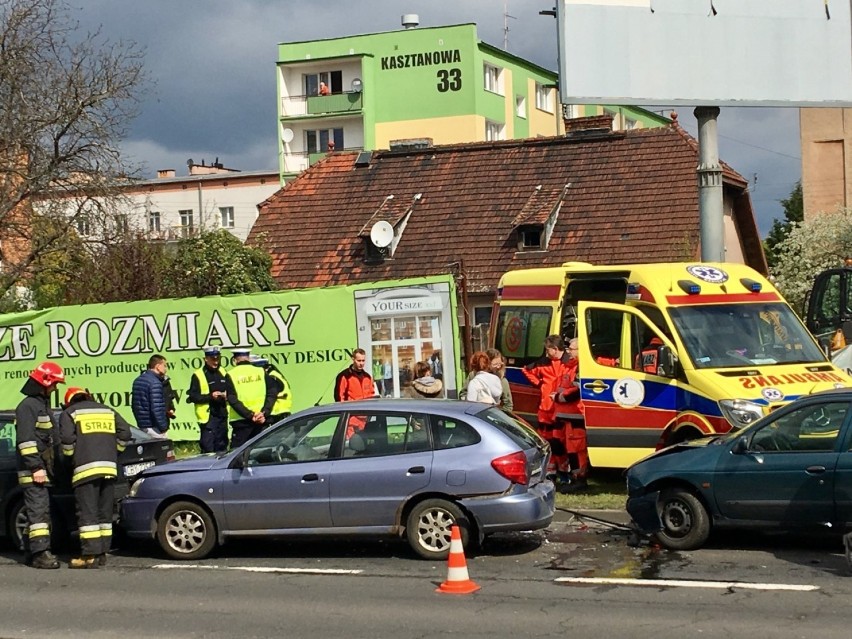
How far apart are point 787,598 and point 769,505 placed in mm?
1463

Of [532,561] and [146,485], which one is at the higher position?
[146,485]

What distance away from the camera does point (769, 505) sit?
10.7m

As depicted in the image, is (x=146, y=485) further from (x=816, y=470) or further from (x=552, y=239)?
(x=552, y=239)

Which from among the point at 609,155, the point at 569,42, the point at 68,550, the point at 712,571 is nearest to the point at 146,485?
the point at 68,550

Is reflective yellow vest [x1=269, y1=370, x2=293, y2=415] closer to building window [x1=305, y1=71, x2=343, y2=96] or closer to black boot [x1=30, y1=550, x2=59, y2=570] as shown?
black boot [x1=30, y1=550, x2=59, y2=570]

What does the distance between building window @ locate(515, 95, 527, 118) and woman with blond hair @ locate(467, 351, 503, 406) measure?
168ft

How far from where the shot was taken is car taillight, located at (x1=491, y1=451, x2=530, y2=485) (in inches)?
432

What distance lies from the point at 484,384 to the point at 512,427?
298cm

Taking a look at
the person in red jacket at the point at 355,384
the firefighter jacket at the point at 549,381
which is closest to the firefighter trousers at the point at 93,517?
the person in red jacket at the point at 355,384

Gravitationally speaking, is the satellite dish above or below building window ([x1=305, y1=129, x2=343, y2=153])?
below

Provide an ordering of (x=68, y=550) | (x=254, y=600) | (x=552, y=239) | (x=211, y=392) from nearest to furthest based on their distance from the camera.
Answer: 1. (x=254, y=600)
2. (x=68, y=550)
3. (x=211, y=392)
4. (x=552, y=239)

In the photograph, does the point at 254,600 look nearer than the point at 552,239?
Yes

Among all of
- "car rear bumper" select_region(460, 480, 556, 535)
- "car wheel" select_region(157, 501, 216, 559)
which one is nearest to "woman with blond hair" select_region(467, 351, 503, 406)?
"car rear bumper" select_region(460, 480, 556, 535)

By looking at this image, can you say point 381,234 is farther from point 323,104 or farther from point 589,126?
point 323,104
